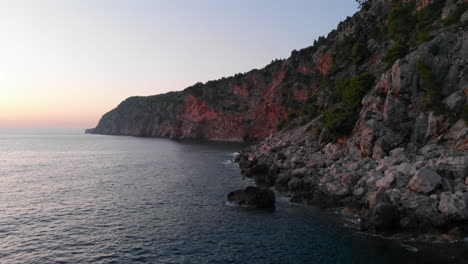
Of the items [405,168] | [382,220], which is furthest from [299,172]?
[382,220]

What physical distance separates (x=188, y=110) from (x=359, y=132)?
129 meters

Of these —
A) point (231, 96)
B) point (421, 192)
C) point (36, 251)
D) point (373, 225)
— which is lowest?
point (36, 251)

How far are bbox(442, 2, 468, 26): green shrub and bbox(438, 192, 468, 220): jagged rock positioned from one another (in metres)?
28.7

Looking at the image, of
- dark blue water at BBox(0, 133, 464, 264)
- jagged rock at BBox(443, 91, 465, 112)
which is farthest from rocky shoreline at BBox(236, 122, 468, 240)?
jagged rock at BBox(443, 91, 465, 112)

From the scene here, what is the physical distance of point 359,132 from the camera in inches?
1523

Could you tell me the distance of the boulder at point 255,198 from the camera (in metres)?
29.0

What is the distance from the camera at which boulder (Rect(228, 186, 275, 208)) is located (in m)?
29.0

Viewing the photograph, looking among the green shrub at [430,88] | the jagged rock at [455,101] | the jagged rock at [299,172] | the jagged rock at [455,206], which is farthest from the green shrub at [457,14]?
the jagged rock at [455,206]

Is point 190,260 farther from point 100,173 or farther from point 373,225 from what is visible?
point 100,173

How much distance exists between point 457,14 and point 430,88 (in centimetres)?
1394

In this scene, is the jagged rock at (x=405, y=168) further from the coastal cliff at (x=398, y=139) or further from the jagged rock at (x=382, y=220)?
the jagged rock at (x=382, y=220)

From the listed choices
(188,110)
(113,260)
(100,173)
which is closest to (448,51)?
(113,260)

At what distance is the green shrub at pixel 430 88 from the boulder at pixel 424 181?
1153 cm

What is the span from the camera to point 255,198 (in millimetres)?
29297
